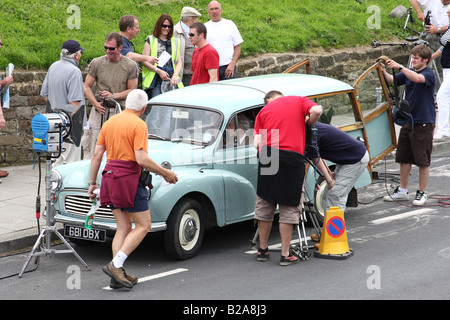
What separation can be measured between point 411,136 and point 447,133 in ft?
14.7

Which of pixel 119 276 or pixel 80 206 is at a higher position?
pixel 80 206

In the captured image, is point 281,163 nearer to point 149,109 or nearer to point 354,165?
point 354,165

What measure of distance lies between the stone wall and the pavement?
0.34 m

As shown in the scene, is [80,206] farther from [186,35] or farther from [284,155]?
[186,35]

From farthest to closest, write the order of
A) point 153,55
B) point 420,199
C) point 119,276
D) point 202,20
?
point 202,20, point 153,55, point 420,199, point 119,276

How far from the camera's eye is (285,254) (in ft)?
24.9

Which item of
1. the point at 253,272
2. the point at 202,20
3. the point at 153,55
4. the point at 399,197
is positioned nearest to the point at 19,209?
the point at 153,55

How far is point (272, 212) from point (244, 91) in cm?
181

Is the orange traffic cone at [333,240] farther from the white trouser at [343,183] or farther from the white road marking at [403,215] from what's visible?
the white road marking at [403,215]

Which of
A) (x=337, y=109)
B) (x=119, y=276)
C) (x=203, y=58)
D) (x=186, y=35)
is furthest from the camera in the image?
(x=186, y=35)

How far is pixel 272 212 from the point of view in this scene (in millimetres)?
7793

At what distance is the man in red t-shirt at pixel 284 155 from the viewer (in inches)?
298

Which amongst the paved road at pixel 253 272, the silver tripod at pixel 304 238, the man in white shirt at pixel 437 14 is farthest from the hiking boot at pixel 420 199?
the man in white shirt at pixel 437 14
